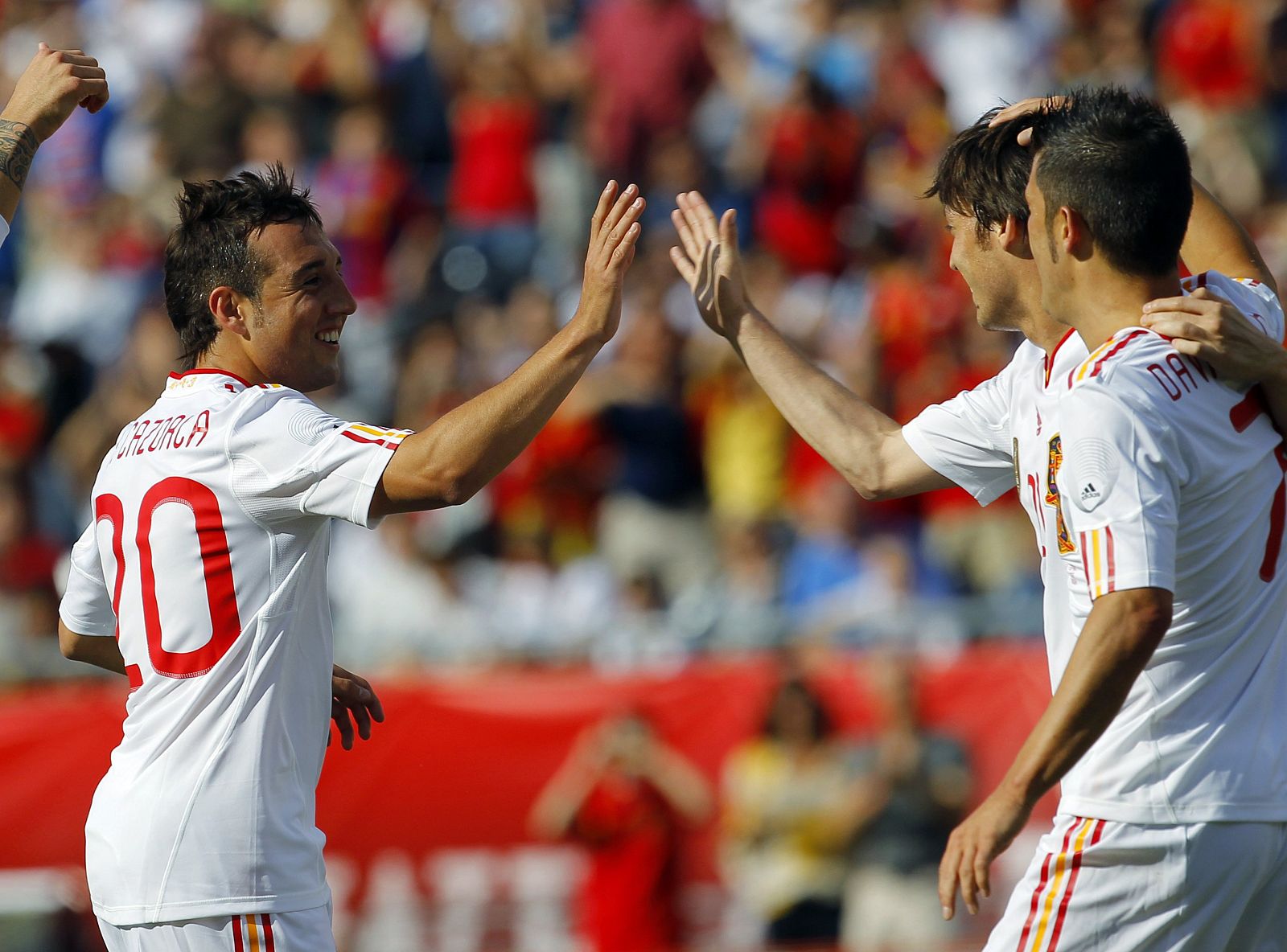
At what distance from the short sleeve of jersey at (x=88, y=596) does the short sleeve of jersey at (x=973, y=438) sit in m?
2.24

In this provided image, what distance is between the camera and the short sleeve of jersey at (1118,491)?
3395 millimetres

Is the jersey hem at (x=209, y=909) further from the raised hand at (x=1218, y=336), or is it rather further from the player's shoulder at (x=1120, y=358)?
the raised hand at (x=1218, y=336)

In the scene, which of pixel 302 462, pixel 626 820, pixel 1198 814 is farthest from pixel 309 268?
pixel 626 820

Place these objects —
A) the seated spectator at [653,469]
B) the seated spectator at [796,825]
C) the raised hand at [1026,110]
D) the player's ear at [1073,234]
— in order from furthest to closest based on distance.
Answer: the seated spectator at [653,469] → the seated spectator at [796,825] → the raised hand at [1026,110] → the player's ear at [1073,234]

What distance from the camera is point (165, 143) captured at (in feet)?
45.9

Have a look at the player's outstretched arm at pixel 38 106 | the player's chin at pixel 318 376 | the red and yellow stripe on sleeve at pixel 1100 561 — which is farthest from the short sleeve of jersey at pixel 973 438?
the player's outstretched arm at pixel 38 106

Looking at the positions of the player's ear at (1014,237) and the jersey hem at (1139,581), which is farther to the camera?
the player's ear at (1014,237)

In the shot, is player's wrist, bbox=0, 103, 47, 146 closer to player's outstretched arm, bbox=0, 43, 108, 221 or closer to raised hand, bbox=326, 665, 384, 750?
player's outstretched arm, bbox=0, 43, 108, 221

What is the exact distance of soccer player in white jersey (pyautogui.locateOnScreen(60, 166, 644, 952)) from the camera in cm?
391

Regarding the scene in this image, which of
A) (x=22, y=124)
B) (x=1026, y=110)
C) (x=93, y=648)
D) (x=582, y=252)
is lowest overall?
(x=93, y=648)

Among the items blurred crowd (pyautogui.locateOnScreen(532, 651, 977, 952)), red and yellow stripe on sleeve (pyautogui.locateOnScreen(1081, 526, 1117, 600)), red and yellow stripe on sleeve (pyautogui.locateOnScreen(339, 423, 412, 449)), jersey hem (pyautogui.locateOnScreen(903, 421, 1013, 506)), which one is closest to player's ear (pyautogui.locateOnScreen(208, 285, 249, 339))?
red and yellow stripe on sleeve (pyautogui.locateOnScreen(339, 423, 412, 449))

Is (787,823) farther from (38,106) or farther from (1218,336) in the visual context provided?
(38,106)

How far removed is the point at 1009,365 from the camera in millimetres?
4449

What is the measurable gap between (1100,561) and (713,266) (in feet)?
6.49
